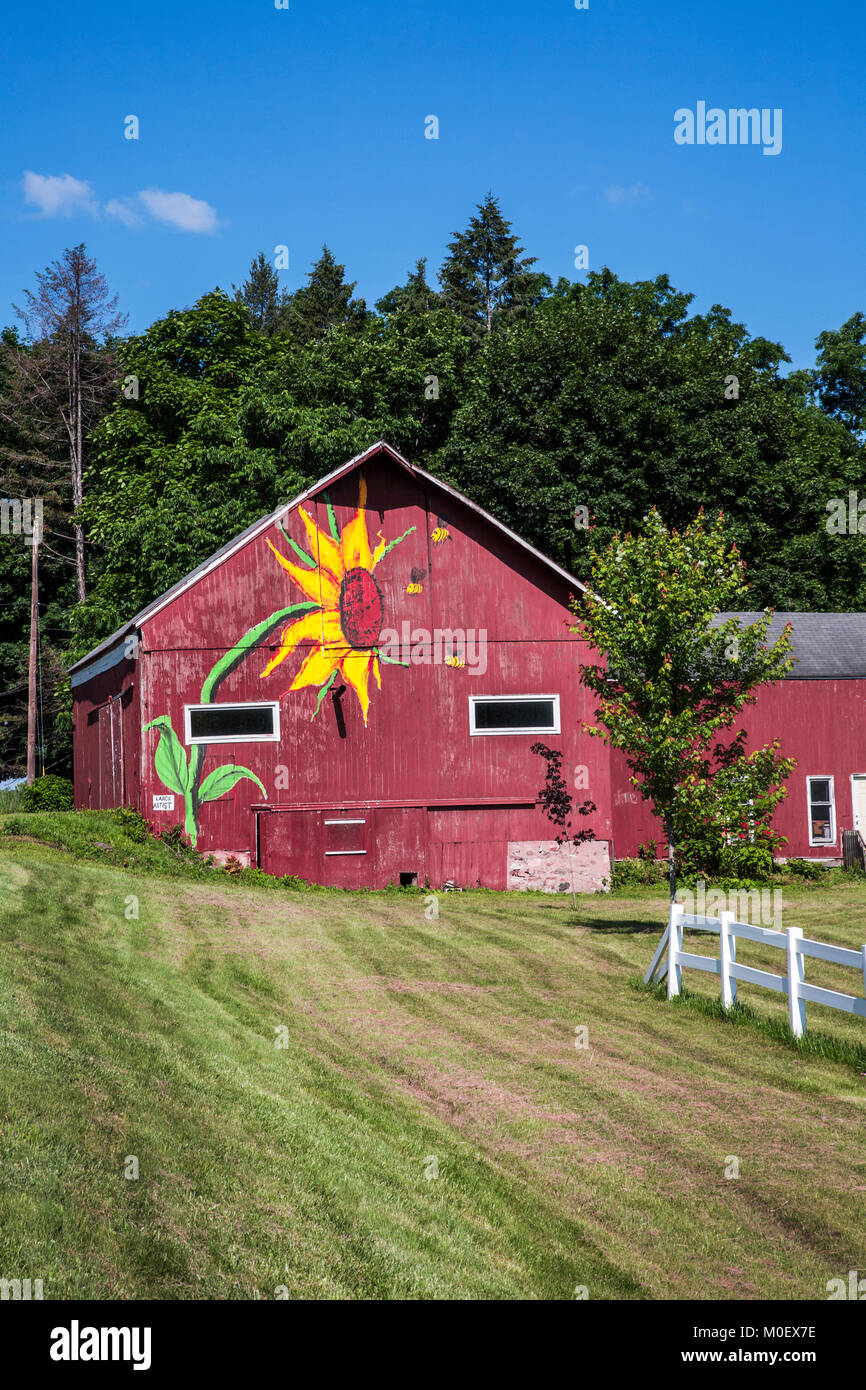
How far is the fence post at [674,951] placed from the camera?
15.7 meters

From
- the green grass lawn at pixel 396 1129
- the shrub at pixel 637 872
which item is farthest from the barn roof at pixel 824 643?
the green grass lawn at pixel 396 1129

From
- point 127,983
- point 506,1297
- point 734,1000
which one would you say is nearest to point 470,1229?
point 506,1297

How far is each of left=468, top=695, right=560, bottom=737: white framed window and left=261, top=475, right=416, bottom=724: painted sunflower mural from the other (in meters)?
2.32

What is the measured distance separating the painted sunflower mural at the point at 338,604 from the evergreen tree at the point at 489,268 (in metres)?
44.7

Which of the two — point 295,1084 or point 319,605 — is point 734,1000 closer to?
point 295,1084

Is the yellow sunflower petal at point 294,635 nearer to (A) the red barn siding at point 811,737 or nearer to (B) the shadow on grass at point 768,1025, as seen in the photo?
(A) the red barn siding at point 811,737

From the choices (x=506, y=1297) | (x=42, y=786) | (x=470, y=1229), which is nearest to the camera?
(x=506, y=1297)

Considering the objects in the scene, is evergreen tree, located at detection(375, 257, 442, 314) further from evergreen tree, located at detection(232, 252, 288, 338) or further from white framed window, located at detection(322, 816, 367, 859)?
white framed window, located at detection(322, 816, 367, 859)

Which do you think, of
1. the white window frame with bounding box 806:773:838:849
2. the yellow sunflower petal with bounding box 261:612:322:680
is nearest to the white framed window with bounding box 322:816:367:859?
the yellow sunflower petal with bounding box 261:612:322:680

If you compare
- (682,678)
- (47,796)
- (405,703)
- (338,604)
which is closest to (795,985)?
(682,678)

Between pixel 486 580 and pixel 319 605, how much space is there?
12.5 feet

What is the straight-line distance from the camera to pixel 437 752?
28.0 meters

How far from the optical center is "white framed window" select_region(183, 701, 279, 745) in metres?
26.9

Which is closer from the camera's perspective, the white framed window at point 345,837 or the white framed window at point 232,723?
the white framed window at point 232,723
